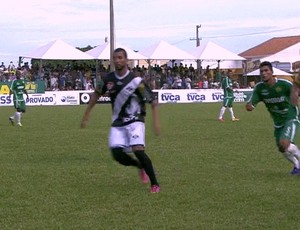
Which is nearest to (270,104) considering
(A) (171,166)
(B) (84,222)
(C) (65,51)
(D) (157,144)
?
(A) (171,166)

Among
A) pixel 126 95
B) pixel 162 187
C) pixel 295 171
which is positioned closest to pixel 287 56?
pixel 295 171

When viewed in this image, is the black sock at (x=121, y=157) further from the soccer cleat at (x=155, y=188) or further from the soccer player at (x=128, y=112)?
the soccer cleat at (x=155, y=188)

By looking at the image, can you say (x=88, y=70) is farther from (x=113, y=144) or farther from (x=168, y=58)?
(x=113, y=144)

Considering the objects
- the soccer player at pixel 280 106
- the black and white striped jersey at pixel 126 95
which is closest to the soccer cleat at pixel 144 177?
the black and white striped jersey at pixel 126 95

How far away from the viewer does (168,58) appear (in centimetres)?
5119

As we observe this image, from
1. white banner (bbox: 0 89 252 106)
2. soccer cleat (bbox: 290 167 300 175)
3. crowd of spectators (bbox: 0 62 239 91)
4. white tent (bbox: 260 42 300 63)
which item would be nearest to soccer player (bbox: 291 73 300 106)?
soccer cleat (bbox: 290 167 300 175)

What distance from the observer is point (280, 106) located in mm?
11164

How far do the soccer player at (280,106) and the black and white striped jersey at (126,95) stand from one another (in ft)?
6.83

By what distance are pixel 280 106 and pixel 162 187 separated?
2.40m

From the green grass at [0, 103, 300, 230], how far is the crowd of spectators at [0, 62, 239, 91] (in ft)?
97.4

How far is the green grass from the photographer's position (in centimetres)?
784

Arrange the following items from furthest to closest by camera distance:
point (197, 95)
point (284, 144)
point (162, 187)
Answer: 1. point (197, 95)
2. point (284, 144)
3. point (162, 187)

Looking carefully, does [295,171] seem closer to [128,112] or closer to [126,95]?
[128,112]

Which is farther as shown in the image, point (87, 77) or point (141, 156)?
point (87, 77)
